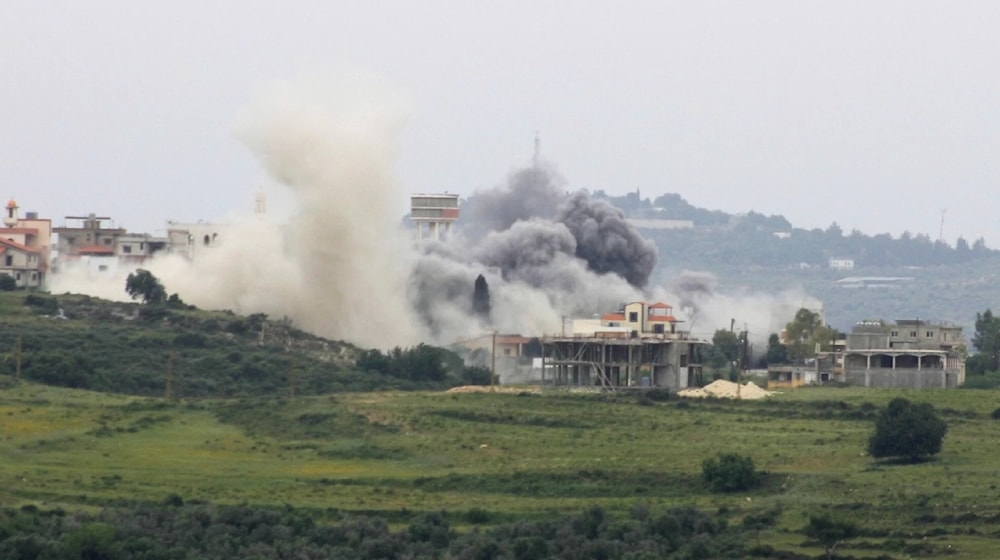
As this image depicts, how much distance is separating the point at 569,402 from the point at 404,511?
25422 mm

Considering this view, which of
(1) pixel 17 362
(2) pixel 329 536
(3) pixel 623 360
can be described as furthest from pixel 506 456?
(3) pixel 623 360

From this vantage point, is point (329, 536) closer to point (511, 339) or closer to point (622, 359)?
point (622, 359)

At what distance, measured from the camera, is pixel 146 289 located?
382ft

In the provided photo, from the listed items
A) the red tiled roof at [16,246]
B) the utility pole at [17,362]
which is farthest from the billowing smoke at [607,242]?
the utility pole at [17,362]

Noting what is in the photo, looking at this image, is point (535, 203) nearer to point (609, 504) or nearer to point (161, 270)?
point (161, 270)

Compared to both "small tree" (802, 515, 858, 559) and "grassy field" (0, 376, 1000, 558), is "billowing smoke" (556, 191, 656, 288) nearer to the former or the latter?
"grassy field" (0, 376, 1000, 558)

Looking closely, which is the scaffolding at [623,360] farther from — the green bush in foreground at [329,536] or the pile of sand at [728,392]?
the green bush in foreground at [329,536]

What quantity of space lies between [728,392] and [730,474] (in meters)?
24.5

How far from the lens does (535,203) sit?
491 ft

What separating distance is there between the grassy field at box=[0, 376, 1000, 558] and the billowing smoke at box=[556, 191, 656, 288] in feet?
136

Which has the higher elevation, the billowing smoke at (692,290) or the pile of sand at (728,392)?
the billowing smoke at (692,290)

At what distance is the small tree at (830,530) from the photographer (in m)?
60.5

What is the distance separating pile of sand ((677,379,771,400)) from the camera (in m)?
94.0

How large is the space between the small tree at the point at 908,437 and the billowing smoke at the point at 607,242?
60838 mm
